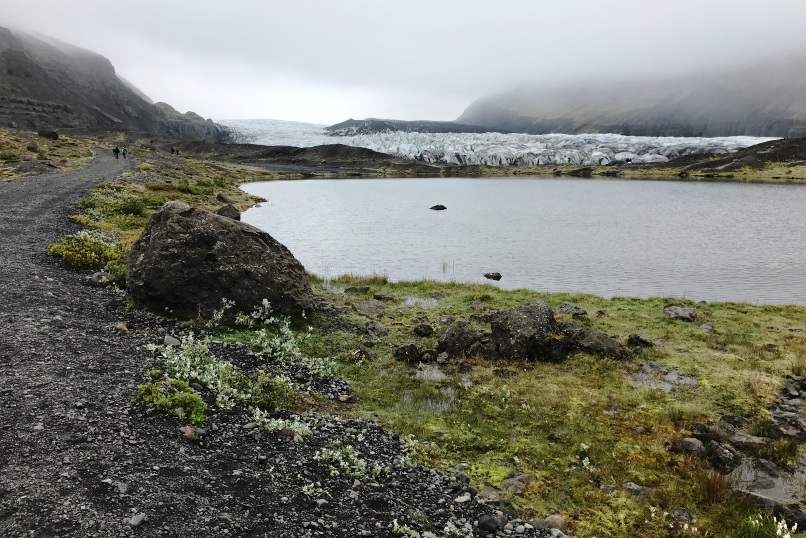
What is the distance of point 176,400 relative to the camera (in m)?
11.4

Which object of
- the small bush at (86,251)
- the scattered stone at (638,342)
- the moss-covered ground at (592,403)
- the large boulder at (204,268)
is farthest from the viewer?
the small bush at (86,251)

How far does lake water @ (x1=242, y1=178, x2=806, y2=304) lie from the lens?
32781 mm

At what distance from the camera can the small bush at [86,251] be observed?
22.2 m

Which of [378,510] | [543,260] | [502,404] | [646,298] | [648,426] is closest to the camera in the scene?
[378,510]

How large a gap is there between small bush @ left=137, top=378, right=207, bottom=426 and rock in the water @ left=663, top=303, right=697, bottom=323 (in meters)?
20.5

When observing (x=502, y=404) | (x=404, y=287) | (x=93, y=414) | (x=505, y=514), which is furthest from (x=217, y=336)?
(x=404, y=287)

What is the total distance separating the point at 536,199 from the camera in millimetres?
86812

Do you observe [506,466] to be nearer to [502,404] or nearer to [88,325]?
[502,404]

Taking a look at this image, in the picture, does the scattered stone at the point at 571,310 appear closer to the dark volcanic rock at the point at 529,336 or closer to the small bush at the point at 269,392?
the dark volcanic rock at the point at 529,336

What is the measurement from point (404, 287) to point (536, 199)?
62.9m

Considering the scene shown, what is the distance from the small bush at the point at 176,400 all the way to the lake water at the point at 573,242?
2113 cm

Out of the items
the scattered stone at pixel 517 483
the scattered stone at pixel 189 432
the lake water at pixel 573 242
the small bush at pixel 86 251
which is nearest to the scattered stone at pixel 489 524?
the scattered stone at pixel 517 483

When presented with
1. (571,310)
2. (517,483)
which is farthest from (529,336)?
(517,483)

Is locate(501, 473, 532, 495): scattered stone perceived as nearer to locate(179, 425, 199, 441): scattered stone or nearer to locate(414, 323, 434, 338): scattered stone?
locate(179, 425, 199, 441): scattered stone
